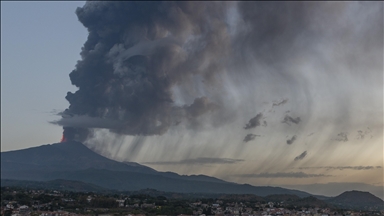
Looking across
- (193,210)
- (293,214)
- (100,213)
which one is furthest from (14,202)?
(293,214)

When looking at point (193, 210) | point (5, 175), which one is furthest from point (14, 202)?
point (5, 175)

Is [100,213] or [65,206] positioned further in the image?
[65,206]

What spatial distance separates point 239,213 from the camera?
71.6 metres

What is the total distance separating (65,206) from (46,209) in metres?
5.10

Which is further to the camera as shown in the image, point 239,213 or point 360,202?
point 360,202

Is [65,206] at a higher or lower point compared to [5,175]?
lower

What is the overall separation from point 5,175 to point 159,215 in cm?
13025

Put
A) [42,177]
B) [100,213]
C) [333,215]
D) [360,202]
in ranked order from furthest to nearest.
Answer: [42,177], [360,202], [333,215], [100,213]

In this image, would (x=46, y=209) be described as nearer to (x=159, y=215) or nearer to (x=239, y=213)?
(x=159, y=215)

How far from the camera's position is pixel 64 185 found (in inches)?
5433

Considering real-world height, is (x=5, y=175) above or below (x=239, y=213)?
above

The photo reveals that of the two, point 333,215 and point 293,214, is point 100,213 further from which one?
point 333,215

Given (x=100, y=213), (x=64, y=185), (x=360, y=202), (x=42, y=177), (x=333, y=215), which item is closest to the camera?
(x=100, y=213)

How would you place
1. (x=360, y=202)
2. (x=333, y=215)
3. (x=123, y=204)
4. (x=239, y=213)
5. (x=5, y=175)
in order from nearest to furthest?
(x=333, y=215) < (x=239, y=213) < (x=123, y=204) < (x=360, y=202) < (x=5, y=175)
